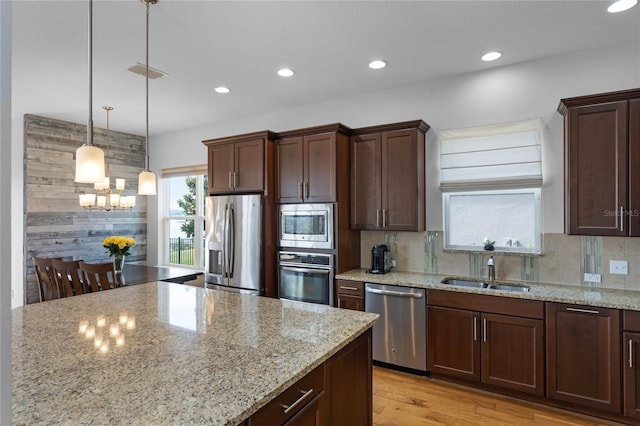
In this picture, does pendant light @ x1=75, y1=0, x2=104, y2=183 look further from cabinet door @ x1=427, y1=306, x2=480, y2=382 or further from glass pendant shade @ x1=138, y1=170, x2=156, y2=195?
cabinet door @ x1=427, y1=306, x2=480, y2=382

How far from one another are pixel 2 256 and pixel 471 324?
3.09 metres

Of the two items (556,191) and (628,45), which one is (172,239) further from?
(628,45)

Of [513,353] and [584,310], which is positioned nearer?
[584,310]

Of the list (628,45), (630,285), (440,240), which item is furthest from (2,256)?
(628,45)

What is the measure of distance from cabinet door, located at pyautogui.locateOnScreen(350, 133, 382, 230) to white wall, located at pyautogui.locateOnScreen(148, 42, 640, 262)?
1.30 ft

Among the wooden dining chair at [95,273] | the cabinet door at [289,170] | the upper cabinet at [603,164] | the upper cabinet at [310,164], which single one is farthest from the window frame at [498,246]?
the wooden dining chair at [95,273]

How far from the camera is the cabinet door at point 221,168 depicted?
13.6ft

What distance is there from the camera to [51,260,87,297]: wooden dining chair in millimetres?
3219

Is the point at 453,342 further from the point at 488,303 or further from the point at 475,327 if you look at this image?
the point at 488,303

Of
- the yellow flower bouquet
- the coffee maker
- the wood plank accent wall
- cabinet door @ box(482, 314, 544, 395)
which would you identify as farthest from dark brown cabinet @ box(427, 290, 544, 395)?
the wood plank accent wall

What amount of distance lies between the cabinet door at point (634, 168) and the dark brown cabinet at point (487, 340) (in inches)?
34.0

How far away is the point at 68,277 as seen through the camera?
11.4 feet

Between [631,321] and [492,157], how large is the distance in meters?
1.62

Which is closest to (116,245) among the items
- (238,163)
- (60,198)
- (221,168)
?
(221,168)
